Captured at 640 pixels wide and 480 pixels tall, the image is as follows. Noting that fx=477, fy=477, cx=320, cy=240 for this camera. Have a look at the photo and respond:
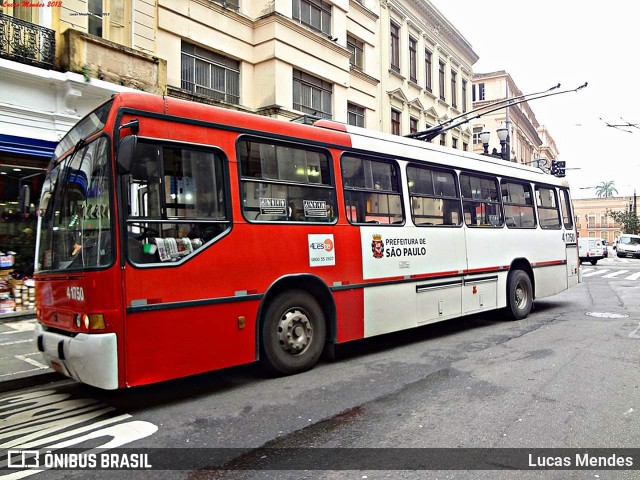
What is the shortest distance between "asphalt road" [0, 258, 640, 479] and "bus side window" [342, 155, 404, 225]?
2.02m

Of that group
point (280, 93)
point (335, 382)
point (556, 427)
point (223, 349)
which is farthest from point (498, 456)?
point (280, 93)

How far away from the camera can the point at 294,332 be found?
586 centimetres

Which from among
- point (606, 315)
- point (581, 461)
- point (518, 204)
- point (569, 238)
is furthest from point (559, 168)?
point (581, 461)

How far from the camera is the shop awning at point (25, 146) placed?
381 inches

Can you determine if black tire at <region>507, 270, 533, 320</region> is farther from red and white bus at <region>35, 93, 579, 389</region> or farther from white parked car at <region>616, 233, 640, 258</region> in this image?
white parked car at <region>616, 233, 640, 258</region>

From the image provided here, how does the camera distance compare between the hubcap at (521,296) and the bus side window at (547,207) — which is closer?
the hubcap at (521,296)

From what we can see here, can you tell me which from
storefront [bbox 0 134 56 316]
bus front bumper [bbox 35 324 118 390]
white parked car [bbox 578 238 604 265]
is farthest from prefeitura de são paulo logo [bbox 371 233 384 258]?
white parked car [bbox 578 238 604 265]

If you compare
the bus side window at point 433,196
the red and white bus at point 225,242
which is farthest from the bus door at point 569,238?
the red and white bus at point 225,242

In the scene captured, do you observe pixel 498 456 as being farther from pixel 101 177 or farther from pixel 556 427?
pixel 101 177

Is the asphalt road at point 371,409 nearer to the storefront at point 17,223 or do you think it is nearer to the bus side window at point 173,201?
the bus side window at point 173,201

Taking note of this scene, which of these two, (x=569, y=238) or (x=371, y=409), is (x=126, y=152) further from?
(x=569, y=238)

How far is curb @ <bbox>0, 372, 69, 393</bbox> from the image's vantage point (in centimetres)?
566

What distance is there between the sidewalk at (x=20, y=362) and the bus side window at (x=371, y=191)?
175 inches

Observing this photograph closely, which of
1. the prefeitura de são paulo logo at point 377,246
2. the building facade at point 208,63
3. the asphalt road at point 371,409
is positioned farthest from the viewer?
the building facade at point 208,63
